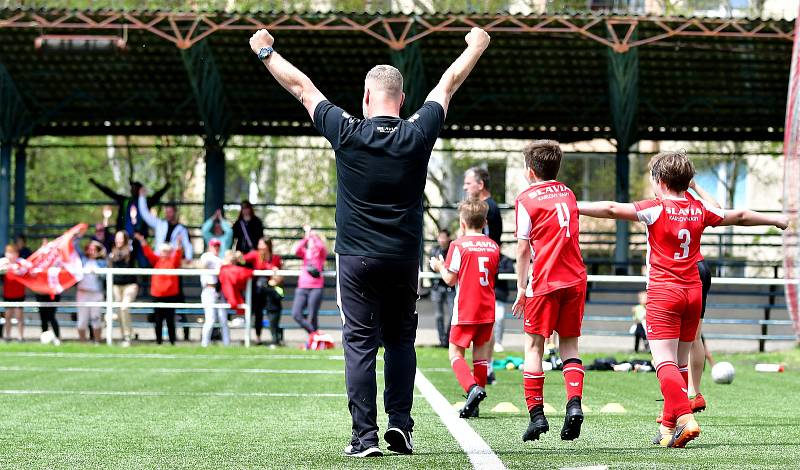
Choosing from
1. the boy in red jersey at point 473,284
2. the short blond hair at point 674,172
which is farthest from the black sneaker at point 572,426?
the boy in red jersey at point 473,284

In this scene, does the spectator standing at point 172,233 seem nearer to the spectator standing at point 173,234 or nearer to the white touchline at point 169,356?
the spectator standing at point 173,234

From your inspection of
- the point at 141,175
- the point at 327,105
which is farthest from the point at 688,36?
the point at 141,175

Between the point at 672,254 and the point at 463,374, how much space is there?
8.94 feet

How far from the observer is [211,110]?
86.6 ft

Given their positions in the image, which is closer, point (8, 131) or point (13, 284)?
point (13, 284)

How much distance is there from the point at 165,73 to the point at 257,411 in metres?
18.6

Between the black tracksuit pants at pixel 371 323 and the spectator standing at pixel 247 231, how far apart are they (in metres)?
15.7

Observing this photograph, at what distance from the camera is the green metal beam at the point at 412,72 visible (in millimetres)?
24472

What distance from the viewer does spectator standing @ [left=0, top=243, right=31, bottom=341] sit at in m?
21.1

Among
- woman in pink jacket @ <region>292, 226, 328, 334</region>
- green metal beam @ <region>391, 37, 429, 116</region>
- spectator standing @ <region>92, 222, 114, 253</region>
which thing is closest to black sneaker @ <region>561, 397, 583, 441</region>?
woman in pink jacket @ <region>292, 226, 328, 334</region>

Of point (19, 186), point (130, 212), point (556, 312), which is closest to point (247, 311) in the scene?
point (130, 212)

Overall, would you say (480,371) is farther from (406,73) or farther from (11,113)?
(11,113)

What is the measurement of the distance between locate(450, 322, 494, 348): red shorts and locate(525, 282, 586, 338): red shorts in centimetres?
246

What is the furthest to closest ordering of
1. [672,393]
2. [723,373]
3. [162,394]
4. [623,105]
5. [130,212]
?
[623,105] < [130,212] < [723,373] < [162,394] < [672,393]
